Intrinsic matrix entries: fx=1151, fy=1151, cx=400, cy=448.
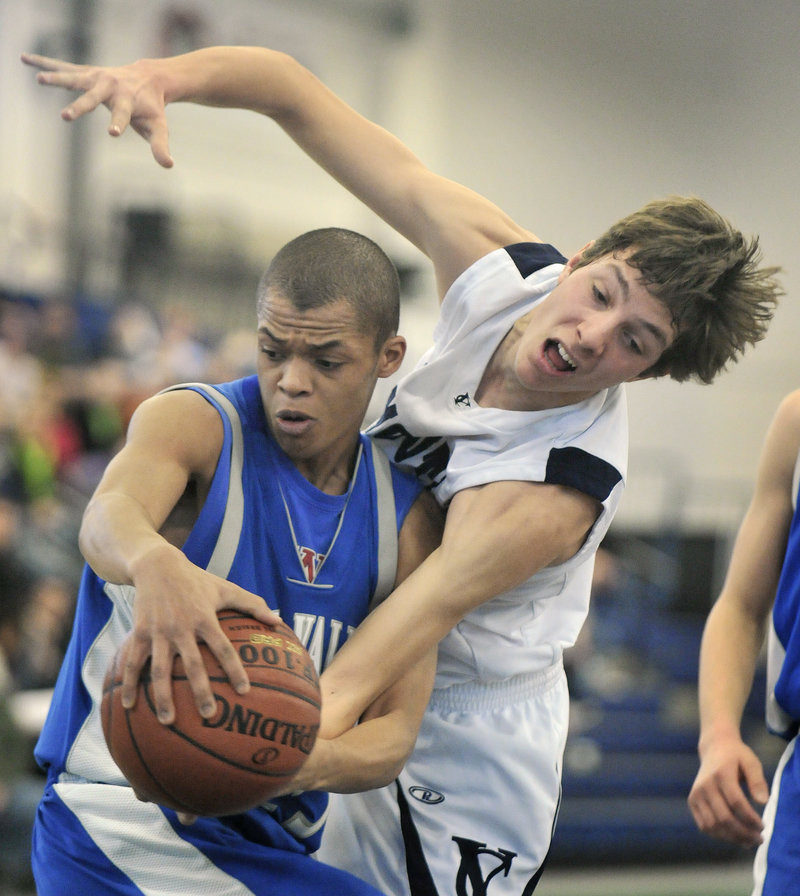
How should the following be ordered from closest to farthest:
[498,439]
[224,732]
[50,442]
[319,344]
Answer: [224,732], [319,344], [498,439], [50,442]

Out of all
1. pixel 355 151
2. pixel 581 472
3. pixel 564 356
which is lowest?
pixel 581 472

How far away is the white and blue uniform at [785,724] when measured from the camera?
2715 millimetres

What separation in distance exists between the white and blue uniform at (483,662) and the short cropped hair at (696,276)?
22 cm

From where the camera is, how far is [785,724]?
2885mm

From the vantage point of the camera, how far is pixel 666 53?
1303 cm

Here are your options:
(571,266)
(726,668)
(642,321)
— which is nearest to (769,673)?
(726,668)

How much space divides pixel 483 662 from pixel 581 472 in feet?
2.00

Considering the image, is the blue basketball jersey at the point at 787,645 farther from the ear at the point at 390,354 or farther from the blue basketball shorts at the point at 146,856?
the blue basketball shorts at the point at 146,856

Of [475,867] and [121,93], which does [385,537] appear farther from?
[121,93]

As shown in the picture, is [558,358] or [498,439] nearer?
[558,358]

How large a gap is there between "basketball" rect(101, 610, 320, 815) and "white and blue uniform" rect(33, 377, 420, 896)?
332mm

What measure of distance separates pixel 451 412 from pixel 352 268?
0.51 metres

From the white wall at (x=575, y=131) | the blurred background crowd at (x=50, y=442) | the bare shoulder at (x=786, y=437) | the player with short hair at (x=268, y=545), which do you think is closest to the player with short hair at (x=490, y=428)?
the player with short hair at (x=268, y=545)

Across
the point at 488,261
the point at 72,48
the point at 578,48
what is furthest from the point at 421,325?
the point at 488,261
